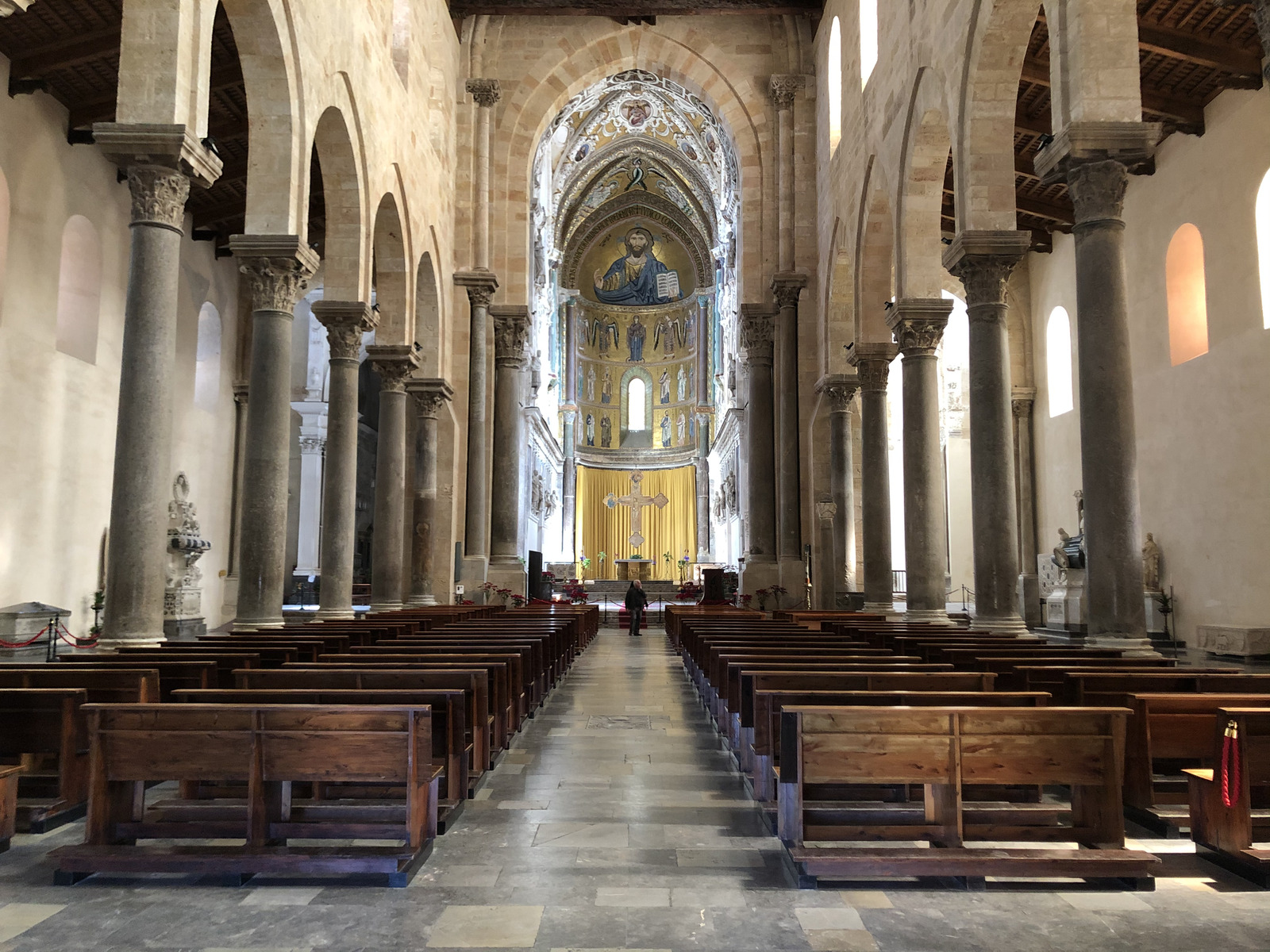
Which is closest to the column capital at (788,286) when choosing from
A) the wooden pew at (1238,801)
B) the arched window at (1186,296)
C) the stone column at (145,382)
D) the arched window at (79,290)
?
the arched window at (1186,296)

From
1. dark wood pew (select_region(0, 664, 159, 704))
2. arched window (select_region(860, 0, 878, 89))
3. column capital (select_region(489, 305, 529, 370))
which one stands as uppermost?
→ arched window (select_region(860, 0, 878, 89))

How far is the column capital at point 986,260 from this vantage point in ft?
40.1

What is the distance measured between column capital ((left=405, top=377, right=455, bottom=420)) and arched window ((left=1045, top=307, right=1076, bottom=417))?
13.8 meters

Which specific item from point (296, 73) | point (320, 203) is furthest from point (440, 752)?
point (320, 203)

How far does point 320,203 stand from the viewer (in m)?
21.7

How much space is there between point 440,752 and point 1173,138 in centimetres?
1720

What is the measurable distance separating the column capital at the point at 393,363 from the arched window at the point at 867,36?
10.1m

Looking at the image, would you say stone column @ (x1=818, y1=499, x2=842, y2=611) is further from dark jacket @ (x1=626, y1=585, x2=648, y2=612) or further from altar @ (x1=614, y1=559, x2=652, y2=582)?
altar @ (x1=614, y1=559, x2=652, y2=582)

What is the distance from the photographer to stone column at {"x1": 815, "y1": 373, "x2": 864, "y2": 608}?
2094cm

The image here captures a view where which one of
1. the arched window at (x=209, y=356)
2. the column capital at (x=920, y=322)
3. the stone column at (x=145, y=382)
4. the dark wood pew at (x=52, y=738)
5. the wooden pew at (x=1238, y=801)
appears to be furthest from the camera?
the arched window at (x=209, y=356)

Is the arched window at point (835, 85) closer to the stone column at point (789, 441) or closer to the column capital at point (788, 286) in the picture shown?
the column capital at point (788, 286)

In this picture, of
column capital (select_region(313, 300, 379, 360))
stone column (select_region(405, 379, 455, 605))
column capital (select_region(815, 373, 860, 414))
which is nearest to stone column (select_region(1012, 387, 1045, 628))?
column capital (select_region(815, 373, 860, 414))

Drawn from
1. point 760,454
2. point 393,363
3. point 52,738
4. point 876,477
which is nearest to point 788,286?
point 760,454

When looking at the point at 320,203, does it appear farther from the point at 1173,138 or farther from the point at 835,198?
the point at 1173,138
